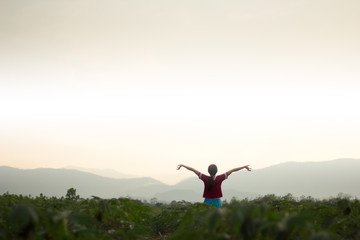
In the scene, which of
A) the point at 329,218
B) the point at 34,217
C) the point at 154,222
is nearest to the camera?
the point at 34,217

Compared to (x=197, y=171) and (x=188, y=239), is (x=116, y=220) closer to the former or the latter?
(x=188, y=239)

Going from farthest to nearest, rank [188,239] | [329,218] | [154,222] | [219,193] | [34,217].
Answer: [219,193]
[154,222]
[329,218]
[188,239]
[34,217]

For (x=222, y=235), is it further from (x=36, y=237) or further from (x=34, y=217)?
(x=36, y=237)

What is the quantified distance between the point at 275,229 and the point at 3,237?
326cm

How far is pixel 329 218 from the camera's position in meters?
5.57

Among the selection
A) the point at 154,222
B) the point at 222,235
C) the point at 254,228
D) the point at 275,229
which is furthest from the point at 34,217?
the point at 154,222

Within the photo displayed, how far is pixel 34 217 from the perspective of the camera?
296cm

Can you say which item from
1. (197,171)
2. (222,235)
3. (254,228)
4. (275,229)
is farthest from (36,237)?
(197,171)

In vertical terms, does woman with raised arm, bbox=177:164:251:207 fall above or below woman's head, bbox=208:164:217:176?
below

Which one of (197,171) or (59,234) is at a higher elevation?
(197,171)


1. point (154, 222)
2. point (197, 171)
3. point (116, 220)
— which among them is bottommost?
point (154, 222)

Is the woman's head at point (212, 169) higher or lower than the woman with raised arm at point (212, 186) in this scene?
higher

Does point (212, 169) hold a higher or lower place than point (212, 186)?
higher

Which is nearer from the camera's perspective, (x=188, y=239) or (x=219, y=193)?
(x=188, y=239)
